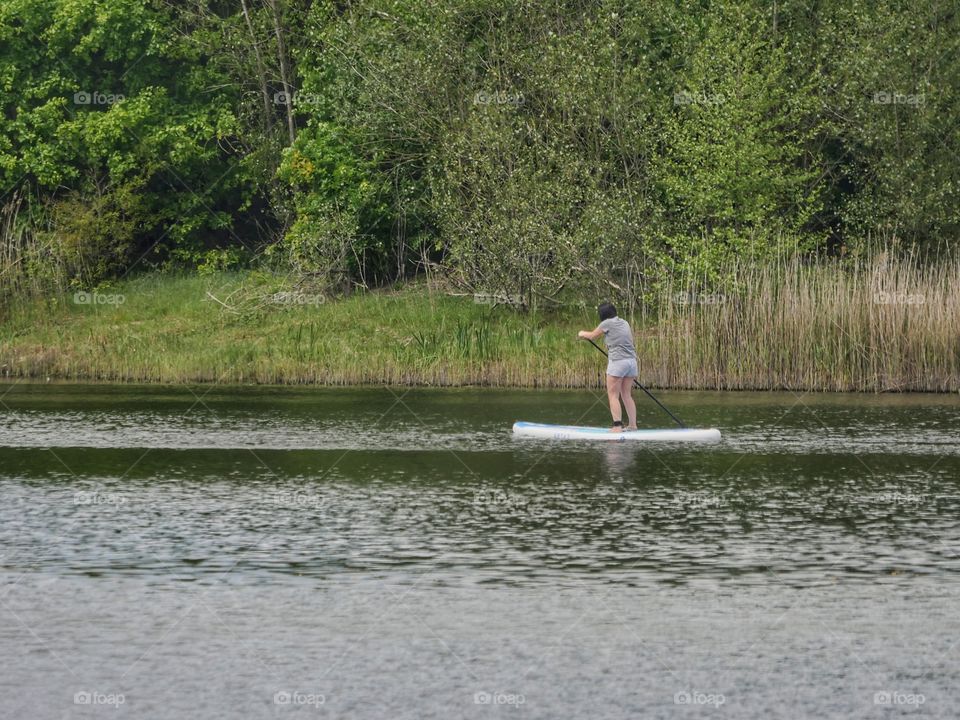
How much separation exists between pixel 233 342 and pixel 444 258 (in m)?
6.70

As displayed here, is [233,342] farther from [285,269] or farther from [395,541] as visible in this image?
[395,541]

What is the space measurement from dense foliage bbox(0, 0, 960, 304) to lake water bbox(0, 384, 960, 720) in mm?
15064

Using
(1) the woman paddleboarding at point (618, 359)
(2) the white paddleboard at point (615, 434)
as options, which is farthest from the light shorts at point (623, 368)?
(2) the white paddleboard at point (615, 434)

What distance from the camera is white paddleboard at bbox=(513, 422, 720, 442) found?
2073cm

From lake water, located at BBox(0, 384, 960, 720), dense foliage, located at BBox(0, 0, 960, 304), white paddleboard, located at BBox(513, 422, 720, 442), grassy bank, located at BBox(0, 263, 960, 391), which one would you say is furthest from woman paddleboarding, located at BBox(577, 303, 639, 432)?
dense foliage, located at BBox(0, 0, 960, 304)

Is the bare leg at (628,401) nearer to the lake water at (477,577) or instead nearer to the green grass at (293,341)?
the lake water at (477,577)

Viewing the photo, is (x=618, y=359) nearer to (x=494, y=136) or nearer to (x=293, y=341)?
(x=293, y=341)

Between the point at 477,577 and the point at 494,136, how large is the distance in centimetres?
2729

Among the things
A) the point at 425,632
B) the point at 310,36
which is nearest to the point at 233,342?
the point at 310,36

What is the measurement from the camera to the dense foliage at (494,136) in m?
36.9

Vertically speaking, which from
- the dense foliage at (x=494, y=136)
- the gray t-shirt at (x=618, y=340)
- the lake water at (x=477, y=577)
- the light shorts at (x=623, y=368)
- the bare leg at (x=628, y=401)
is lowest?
the lake water at (x=477, y=577)

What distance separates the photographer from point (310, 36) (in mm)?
44406

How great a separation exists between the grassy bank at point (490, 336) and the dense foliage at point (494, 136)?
4.31 ft

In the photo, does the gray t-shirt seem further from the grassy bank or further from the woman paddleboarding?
the grassy bank
